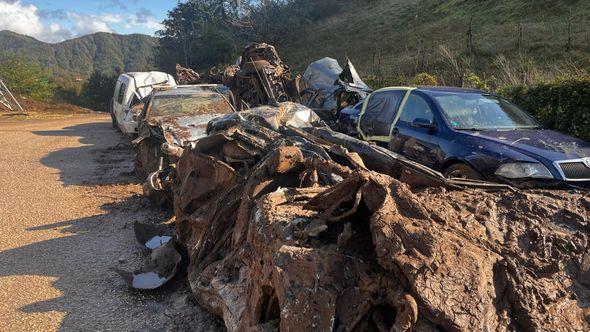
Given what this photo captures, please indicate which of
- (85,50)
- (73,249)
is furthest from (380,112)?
(85,50)

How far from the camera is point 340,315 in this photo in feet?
8.06

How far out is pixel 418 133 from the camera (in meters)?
6.22

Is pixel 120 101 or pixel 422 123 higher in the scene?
pixel 422 123

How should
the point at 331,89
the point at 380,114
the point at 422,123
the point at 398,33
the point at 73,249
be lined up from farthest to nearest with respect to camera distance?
1. the point at 398,33
2. the point at 331,89
3. the point at 380,114
4. the point at 422,123
5. the point at 73,249

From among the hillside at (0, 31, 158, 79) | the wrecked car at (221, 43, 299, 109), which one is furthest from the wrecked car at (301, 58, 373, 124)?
the hillside at (0, 31, 158, 79)

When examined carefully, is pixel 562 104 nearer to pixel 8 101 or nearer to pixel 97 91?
pixel 8 101

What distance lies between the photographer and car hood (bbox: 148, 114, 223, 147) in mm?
8102

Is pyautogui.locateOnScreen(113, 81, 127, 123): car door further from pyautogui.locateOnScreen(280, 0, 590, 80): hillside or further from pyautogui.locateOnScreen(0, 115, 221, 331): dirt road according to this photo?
A: pyautogui.locateOnScreen(280, 0, 590, 80): hillside

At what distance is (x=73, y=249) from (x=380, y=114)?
4.79 metres

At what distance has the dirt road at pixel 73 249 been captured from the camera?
4.05 meters

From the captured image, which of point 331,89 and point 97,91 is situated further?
point 97,91

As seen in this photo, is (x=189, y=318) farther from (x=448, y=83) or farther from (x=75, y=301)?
(x=448, y=83)

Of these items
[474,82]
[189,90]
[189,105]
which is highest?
[189,90]

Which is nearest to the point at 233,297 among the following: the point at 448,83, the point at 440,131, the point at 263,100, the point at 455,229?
the point at 455,229
